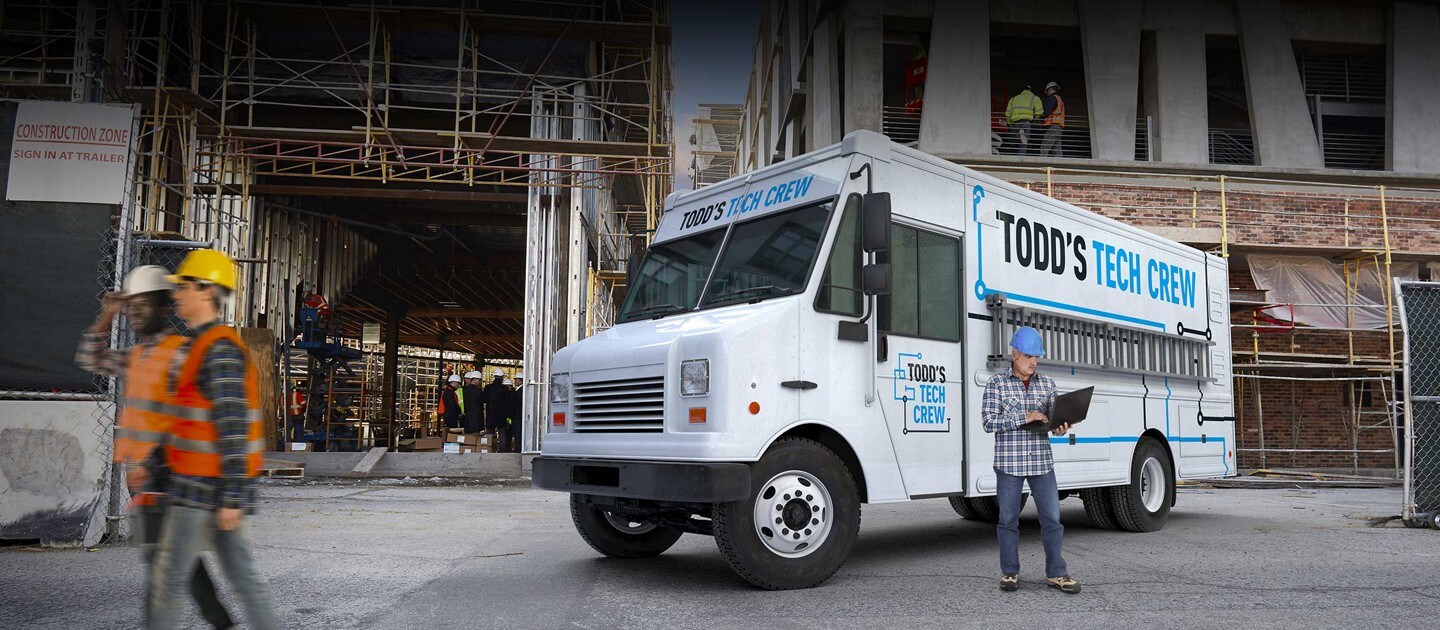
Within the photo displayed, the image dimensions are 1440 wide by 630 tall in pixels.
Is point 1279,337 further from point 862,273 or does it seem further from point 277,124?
point 277,124

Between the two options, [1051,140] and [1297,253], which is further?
[1051,140]

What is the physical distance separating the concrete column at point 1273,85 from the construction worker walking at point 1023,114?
4.26 meters

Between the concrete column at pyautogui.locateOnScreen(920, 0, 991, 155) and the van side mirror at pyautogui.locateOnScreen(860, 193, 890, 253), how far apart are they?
13.0 meters

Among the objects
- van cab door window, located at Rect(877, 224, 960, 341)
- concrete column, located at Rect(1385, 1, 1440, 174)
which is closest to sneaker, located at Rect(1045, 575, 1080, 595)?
van cab door window, located at Rect(877, 224, 960, 341)

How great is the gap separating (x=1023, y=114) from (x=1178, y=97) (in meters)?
3.17

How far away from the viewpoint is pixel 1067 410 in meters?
5.66

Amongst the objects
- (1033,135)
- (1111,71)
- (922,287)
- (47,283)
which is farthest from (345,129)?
(922,287)

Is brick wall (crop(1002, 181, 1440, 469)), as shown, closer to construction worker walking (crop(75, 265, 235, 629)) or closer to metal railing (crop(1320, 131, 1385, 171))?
metal railing (crop(1320, 131, 1385, 171))

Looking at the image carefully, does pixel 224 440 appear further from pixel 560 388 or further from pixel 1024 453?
pixel 1024 453

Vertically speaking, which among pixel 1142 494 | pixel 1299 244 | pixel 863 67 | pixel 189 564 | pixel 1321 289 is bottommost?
pixel 1142 494

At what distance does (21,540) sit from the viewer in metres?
7.48

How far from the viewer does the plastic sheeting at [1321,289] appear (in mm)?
17875

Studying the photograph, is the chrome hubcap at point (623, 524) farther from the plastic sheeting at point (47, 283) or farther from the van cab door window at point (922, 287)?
the plastic sheeting at point (47, 283)

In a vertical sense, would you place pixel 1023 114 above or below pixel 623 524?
above
